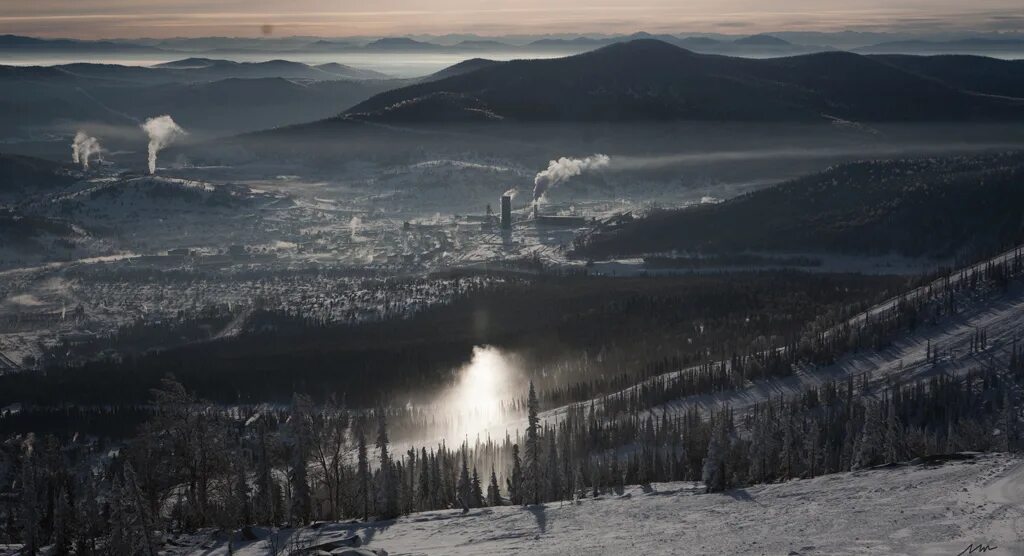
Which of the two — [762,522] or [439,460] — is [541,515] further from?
[439,460]

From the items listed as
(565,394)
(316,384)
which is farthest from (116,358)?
(565,394)

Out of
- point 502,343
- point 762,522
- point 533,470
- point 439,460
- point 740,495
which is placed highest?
point 762,522

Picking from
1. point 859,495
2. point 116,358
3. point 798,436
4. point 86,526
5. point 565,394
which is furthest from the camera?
point 116,358

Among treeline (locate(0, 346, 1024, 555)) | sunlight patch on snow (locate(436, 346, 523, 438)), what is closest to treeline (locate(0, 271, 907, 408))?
sunlight patch on snow (locate(436, 346, 523, 438))

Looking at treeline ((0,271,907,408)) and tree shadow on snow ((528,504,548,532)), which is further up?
tree shadow on snow ((528,504,548,532))

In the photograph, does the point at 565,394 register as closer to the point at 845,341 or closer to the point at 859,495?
the point at 845,341

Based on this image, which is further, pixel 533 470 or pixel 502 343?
pixel 502 343

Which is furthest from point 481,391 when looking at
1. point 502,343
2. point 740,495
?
point 740,495

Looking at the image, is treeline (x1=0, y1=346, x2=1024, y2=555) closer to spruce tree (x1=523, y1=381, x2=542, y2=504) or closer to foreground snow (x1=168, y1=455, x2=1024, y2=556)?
spruce tree (x1=523, y1=381, x2=542, y2=504)
